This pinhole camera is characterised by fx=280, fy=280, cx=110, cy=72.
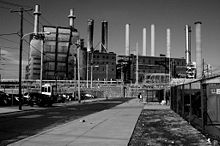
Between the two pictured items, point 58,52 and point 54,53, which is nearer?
point 54,53

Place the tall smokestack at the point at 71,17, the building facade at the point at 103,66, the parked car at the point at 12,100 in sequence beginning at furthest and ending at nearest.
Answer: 1. the building facade at the point at 103,66
2. the tall smokestack at the point at 71,17
3. the parked car at the point at 12,100

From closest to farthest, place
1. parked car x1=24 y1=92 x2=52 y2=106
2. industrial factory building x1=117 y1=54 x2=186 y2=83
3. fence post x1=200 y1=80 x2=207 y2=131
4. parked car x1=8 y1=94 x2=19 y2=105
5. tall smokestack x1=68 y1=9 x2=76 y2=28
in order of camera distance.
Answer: fence post x1=200 y1=80 x2=207 y2=131
parked car x1=24 y1=92 x2=52 y2=106
parked car x1=8 y1=94 x2=19 y2=105
tall smokestack x1=68 y1=9 x2=76 y2=28
industrial factory building x1=117 y1=54 x2=186 y2=83

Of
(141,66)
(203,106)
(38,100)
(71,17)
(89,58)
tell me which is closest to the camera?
(203,106)

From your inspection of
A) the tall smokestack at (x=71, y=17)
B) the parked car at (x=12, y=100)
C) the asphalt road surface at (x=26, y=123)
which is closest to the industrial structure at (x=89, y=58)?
the tall smokestack at (x=71, y=17)

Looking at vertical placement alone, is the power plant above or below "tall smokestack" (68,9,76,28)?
below

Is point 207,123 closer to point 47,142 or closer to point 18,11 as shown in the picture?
point 47,142

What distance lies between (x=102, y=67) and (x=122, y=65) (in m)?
12.4

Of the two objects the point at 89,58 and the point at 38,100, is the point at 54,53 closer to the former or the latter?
the point at 89,58


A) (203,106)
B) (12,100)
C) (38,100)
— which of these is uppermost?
(203,106)

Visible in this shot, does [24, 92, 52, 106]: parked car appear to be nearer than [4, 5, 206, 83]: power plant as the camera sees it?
Yes

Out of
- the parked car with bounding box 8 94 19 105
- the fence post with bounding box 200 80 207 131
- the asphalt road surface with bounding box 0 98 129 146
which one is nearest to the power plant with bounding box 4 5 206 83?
the parked car with bounding box 8 94 19 105

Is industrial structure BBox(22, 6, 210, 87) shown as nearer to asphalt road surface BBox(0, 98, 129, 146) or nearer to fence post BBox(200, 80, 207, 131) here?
asphalt road surface BBox(0, 98, 129, 146)

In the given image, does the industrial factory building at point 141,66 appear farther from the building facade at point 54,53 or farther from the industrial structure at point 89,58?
the building facade at point 54,53

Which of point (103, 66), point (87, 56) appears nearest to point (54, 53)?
point (87, 56)
